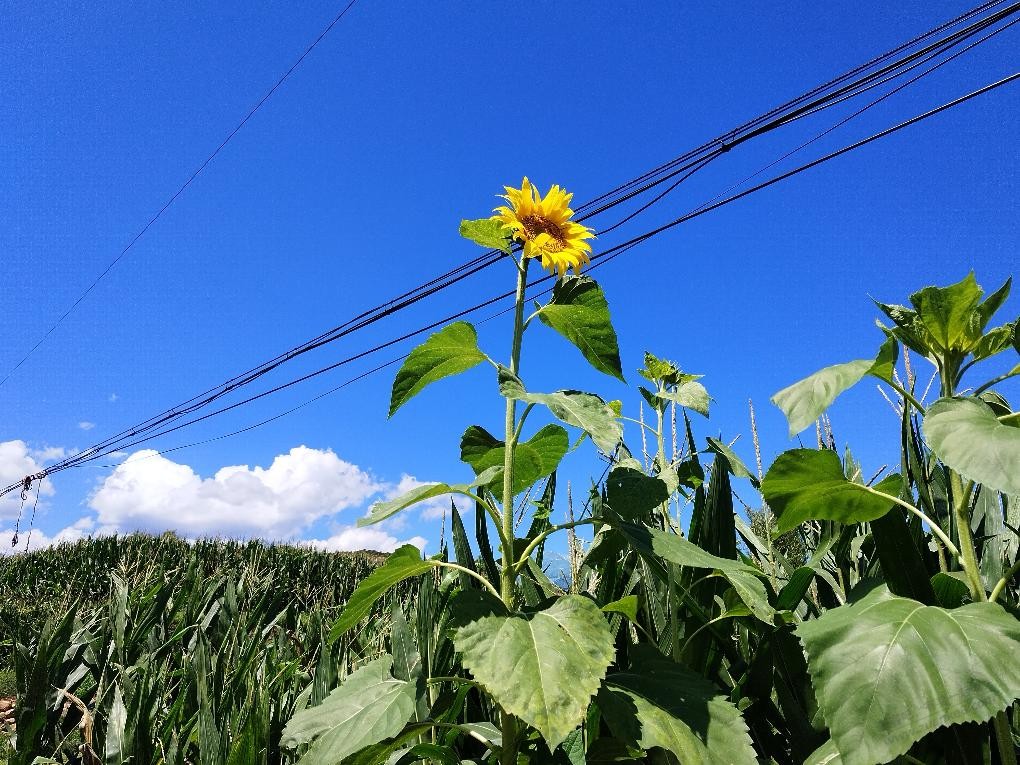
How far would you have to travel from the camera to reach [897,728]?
0.66 meters

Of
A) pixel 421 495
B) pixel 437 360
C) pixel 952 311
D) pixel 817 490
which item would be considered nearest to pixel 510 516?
pixel 421 495

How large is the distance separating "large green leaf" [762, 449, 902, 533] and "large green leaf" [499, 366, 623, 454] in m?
0.21

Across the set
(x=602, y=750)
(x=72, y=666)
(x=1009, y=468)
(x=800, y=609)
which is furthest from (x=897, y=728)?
(x=72, y=666)

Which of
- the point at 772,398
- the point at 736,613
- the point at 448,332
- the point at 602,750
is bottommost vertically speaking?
the point at 602,750

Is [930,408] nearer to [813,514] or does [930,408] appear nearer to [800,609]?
[813,514]

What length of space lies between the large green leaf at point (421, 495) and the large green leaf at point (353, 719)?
0.27 meters

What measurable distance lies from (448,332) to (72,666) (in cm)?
192

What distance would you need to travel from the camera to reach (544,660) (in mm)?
→ 772

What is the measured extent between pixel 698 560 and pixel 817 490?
0.18 metres

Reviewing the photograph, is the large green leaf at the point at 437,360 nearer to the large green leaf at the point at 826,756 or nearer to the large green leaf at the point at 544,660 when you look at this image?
the large green leaf at the point at 544,660

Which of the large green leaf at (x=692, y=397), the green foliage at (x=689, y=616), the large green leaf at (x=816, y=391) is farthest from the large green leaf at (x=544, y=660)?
the large green leaf at (x=692, y=397)

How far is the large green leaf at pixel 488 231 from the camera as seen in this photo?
3.83 feet

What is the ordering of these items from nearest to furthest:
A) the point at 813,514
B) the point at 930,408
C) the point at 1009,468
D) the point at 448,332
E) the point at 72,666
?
1. the point at 1009,468
2. the point at 930,408
3. the point at 813,514
4. the point at 448,332
5. the point at 72,666

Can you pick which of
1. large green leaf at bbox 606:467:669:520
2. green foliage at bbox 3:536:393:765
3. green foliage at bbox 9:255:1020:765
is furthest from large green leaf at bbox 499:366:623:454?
green foliage at bbox 3:536:393:765
